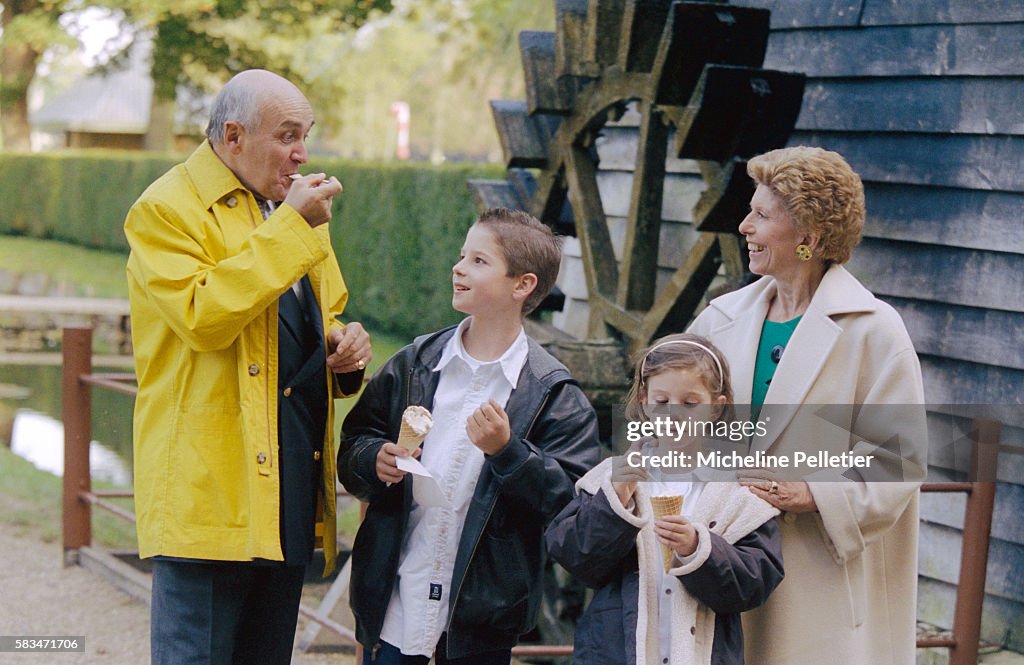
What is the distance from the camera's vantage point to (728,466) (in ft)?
7.63

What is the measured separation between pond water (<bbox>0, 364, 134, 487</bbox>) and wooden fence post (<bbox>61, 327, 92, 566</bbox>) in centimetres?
289

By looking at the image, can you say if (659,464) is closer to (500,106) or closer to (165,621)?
(165,621)

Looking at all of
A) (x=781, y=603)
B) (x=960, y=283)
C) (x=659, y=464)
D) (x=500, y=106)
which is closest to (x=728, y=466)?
(x=659, y=464)

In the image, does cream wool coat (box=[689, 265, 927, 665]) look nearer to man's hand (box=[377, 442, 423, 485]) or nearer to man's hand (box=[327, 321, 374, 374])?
man's hand (box=[377, 442, 423, 485])

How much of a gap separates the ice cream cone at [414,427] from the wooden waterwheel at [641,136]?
2184mm

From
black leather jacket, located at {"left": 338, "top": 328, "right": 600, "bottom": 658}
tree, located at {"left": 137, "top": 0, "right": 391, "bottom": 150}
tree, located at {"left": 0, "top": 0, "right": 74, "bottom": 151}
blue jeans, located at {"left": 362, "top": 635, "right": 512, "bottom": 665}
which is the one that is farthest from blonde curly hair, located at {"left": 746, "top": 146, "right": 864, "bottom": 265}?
tree, located at {"left": 0, "top": 0, "right": 74, "bottom": 151}

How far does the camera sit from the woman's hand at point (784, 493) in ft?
7.48

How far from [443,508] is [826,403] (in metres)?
0.80

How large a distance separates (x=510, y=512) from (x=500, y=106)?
13.6 ft

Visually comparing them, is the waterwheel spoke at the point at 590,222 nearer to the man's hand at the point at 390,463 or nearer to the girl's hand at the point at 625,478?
the man's hand at the point at 390,463

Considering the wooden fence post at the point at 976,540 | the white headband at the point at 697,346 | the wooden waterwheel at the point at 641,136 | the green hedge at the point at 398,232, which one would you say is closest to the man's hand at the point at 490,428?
the white headband at the point at 697,346

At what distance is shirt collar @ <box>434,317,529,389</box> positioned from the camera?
2594 millimetres

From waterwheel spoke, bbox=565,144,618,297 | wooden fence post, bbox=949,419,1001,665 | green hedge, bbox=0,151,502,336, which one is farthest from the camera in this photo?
green hedge, bbox=0,151,502,336

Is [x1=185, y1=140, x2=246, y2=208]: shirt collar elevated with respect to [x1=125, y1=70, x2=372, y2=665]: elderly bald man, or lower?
elevated
